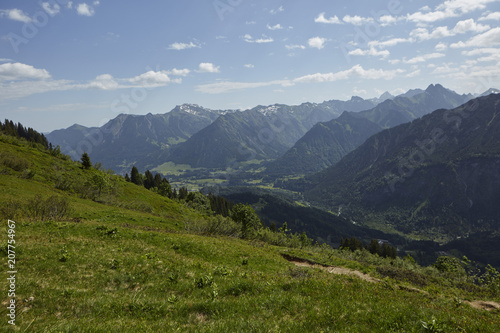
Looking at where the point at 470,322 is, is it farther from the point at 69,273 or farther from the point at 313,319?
the point at 69,273

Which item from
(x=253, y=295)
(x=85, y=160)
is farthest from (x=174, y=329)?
(x=85, y=160)

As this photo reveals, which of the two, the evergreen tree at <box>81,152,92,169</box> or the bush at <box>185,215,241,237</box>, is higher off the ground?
the evergreen tree at <box>81,152,92,169</box>

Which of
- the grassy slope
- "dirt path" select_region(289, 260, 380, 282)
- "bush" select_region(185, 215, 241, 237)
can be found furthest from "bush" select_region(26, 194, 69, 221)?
"dirt path" select_region(289, 260, 380, 282)

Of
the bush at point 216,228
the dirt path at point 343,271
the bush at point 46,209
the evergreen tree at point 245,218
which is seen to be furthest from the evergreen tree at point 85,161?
the dirt path at point 343,271

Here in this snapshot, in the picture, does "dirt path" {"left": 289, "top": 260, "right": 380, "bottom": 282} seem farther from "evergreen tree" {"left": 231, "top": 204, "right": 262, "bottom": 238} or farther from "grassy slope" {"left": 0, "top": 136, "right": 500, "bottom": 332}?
"evergreen tree" {"left": 231, "top": 204, "right": 262, "bottom": 238}

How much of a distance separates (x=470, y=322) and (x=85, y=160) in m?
A: 125

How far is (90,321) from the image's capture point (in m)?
11.6

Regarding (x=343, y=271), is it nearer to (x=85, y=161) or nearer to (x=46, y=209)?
(x=46, y=209)

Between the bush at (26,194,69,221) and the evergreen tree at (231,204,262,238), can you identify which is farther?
the evergreen tree at (231,204,262,238)

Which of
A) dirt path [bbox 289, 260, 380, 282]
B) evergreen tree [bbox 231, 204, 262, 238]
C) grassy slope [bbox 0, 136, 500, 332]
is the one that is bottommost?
evergreen tree [bbox 231, 204, 262, 238]

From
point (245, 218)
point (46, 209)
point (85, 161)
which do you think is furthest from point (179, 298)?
point (85, 161)

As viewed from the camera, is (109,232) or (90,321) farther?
(109,232)

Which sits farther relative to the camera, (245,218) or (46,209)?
(245,218)

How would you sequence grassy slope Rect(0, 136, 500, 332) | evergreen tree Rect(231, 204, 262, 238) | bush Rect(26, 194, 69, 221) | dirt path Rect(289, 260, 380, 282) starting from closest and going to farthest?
grassy slope Rect(0, 136, 500, 332) < dirt path Rect(289, 260, 380, 282) < bush Rect(26, 194, 69, 221) < evergreen tree Rect(231, 204, 262, 238)
